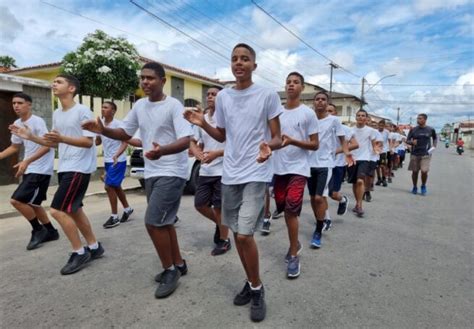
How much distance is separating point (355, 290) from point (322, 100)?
2402 mm

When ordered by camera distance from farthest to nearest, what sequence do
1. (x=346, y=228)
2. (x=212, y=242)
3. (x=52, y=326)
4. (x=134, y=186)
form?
(x=134, y=186) < (x=346, y=228) < (x=212, y=242) < (x=52, y=326)

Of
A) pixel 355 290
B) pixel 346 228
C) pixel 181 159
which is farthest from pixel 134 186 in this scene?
pixel 355 290

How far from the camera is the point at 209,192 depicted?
13.2 feet

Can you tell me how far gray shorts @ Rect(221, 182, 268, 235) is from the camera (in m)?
2.51

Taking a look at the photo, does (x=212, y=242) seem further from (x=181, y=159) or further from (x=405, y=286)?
(x=405, y=286)

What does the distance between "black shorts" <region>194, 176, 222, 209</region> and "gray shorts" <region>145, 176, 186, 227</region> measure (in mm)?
1056

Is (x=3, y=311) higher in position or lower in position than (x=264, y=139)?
lower

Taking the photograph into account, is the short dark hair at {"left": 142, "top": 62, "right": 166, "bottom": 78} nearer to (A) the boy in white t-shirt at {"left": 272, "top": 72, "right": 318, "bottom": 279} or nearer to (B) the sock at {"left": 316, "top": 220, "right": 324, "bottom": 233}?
(A) the boy in white t-shirt at {"left": 272, "top": 72, "right": 318, "bottom": 279}

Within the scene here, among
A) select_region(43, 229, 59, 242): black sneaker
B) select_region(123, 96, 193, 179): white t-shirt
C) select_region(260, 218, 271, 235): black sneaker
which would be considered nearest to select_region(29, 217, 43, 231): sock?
select_region(43, 229, 59, 242): black sneaker

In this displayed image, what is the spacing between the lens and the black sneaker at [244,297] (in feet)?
8.92

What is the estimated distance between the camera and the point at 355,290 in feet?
9.94

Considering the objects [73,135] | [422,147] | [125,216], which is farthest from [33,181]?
[422,147]

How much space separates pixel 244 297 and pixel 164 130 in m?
1.52

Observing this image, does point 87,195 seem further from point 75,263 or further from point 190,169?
point 75,263
